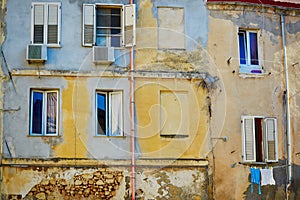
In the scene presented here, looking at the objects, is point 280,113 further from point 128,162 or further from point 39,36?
point 39,36

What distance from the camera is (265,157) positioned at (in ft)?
69.1

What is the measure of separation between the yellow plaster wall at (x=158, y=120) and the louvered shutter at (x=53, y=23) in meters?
3.15

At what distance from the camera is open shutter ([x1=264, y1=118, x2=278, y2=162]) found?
2111 centimetres

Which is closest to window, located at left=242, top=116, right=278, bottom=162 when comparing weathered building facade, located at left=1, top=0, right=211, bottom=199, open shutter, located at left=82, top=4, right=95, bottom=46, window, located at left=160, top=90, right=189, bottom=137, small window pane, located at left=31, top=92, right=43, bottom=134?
weathered building facade, located at left=1, top=0, right=211, bottom=199

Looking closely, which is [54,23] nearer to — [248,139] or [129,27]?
[129,27]

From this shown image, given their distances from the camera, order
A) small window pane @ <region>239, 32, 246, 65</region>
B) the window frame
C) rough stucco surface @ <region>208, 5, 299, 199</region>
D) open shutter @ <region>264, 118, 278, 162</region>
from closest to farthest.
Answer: rough stucco surface @ <region>208, 5, 299, 199</region> → open shutter @ <region>264, 118, 278, 162</region> → the window frame → small window pane @ <region>239, 32, 246, 65</region>

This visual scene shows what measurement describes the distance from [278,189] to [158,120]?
4751mm

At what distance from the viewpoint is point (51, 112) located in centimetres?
2036

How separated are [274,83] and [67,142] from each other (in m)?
7.58

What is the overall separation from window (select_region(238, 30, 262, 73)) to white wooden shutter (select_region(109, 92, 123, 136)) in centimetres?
454

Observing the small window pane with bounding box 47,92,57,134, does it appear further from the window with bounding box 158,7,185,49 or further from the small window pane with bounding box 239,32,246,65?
the small window pane with bounding box 239,32,246,65

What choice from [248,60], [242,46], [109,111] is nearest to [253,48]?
[242,46]

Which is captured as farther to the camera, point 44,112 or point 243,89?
point 243,89

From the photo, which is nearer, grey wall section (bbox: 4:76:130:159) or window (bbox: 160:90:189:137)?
grey wall section (bbox: 4:76:130:159)
